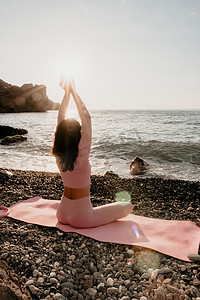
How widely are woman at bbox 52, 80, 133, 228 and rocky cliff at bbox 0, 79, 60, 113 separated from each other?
84.6 meters

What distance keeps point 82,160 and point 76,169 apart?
0.61ft

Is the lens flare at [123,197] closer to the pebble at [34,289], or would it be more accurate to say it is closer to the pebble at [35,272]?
the pebble at [35,272]

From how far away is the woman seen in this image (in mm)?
3293

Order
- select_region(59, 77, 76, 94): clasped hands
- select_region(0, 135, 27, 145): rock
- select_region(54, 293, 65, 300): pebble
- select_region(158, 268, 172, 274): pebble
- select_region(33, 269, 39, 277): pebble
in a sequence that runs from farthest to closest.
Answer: select_region(0, 135, 27, 145): rock < select_region(59, 77, 76, 94): clasped hands < select_region(158, 268, 172, 274): pebble < select_region(33, 269, 39, 277): pebble < select_region(54, 293, 65, 300): pebble

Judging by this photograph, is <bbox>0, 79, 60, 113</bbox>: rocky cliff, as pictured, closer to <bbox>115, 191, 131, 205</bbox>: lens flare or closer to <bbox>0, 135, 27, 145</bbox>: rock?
<bbox>0, 135, 27, 145</bbox>: rock

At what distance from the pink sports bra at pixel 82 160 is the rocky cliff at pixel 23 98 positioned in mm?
84630

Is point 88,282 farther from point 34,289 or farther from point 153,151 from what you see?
point 153,151

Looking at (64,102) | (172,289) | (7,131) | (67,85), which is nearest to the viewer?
(172,289)

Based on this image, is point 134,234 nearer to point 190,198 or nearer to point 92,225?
point 92,225

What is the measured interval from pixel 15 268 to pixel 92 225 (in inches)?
55.5

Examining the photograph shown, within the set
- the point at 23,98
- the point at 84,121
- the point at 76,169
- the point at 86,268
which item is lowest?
the point at 86,268

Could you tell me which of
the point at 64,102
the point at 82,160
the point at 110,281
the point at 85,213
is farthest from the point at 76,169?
the point at 110,281

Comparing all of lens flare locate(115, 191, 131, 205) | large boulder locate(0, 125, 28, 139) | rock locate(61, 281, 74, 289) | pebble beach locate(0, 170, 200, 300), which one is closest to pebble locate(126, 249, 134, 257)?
pebble beach locate(0, 170, 200, 300)

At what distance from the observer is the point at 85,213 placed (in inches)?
146
